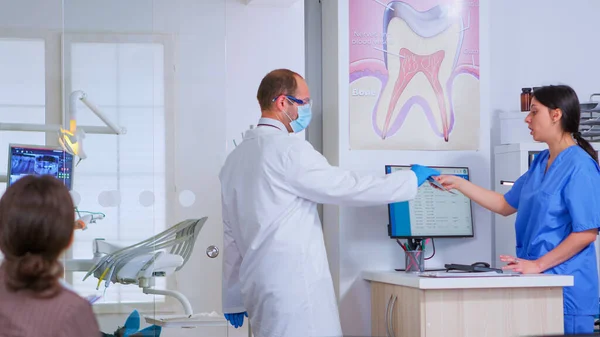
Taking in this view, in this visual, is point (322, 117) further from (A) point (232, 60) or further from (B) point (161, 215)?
(B) point (161, 215)

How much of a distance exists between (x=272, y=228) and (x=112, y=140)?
24.6 inches

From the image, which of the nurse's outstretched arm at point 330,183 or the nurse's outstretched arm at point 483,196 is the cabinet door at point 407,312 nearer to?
the nurse's outstretched arm at point 330,183

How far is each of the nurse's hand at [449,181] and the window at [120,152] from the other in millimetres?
1132

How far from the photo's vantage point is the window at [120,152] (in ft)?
8.89

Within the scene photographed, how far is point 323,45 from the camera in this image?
3.77m

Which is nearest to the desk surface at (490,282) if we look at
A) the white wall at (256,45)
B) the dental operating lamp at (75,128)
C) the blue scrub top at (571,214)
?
the blue scrub top at (571,214)

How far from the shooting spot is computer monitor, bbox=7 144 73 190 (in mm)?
2709

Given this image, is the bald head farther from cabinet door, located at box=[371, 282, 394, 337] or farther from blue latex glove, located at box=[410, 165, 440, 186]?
cabinet door, located at box=[371, 282, 394, 337]

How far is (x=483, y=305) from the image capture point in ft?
9.57

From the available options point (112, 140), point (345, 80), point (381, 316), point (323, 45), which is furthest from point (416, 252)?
point (112, 140)

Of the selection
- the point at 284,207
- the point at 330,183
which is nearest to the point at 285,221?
the point at 284,207

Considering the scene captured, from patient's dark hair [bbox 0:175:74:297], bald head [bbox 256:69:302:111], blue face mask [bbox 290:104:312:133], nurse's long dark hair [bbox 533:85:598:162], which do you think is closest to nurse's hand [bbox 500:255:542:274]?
nurse's long dark hair [bbox 533:85:598:162]

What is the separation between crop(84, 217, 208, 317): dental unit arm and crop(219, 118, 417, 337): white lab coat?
7.7 inches

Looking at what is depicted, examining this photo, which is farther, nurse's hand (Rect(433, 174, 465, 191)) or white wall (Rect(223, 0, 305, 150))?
white wall (Rect(223, 0, 305, 150))
